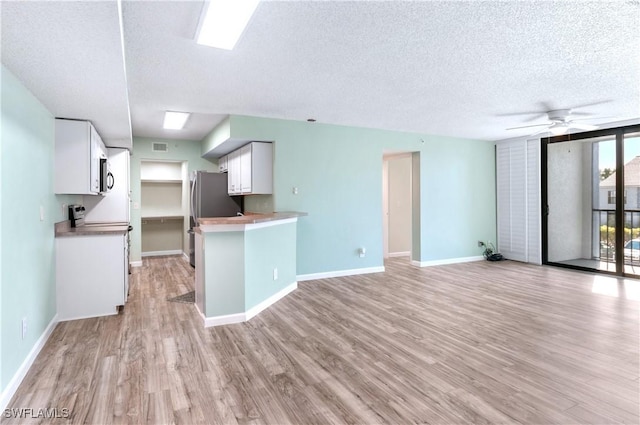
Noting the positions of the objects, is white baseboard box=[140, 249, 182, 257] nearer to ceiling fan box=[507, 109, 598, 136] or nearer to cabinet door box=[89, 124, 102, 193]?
cabinet door box=[89, 124, 102, 193]

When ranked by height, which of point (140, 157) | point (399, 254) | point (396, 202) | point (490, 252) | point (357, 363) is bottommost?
point (357, 363)

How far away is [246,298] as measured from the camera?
3.69 meters

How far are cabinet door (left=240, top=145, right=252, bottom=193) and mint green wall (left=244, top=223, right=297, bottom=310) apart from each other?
1.04 meters

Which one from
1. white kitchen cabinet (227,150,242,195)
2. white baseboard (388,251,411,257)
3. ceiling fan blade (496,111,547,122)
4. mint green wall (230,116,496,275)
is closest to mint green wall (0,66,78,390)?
mint green wall (230,116,496,275)

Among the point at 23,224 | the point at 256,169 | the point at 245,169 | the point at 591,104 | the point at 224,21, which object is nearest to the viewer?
the point at 224,21

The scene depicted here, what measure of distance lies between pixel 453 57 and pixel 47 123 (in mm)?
3832

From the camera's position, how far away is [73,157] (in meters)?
3.73

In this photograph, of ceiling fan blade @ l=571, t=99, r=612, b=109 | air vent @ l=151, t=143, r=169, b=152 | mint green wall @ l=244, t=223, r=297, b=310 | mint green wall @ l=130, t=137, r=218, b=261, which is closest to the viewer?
mint green wall @ l=244, t=223, r=297, b=310

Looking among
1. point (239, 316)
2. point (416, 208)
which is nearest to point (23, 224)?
point (239, 316)

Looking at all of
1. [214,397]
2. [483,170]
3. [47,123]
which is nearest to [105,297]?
[47,123]

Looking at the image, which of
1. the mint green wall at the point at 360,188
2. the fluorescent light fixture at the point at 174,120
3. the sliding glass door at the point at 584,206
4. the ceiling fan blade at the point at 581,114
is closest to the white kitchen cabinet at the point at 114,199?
the fluorescent light fixture at the point at 174,120

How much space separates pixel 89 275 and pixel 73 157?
50.3 inches

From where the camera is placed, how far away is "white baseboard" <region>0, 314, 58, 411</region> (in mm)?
2144

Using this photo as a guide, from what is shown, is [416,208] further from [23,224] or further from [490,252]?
[23,224]
